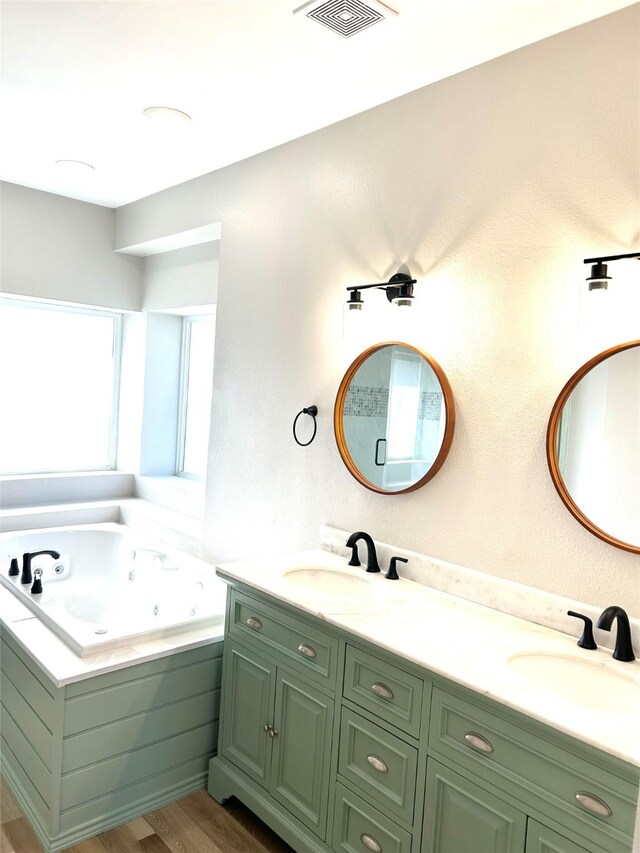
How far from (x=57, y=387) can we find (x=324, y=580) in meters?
2.79

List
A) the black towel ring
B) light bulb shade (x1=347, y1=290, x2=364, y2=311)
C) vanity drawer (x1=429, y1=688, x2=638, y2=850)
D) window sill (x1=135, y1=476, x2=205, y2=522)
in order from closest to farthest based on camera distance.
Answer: vanity drawer (x1=429, y1=688, x2=638, y2=850)
light bulb shade (x1=347, y1=290, x2=364, y2=311)
the black towel ring
window sill (x1=135, y1=476, x2=205, y2=522)

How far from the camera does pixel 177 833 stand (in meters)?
2.34

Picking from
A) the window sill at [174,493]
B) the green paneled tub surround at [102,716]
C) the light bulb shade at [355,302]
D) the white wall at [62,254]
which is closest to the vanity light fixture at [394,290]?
the light bulb shade at [355,302]

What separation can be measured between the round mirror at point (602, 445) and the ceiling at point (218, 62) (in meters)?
1.04

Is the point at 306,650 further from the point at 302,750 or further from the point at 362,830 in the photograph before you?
the point at 362,830

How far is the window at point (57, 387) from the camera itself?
14.0 ft

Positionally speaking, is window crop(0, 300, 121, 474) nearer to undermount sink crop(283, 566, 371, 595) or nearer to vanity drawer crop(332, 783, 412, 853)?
undermount sink crop(283, 566, 371, 595)

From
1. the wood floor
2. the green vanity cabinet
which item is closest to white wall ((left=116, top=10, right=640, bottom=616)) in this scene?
the green vanity cabinet

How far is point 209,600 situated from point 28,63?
2294 mm

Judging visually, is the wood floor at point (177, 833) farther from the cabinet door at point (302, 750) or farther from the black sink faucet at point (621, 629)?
the black sink faucet at point (621, 629)

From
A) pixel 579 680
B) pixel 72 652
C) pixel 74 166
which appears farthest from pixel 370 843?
pixel 74 166

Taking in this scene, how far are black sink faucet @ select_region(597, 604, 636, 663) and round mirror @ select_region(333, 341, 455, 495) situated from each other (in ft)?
2.54

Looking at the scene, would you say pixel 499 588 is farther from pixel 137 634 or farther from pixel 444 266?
pixel 137 634

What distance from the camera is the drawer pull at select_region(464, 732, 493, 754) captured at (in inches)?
63.4
